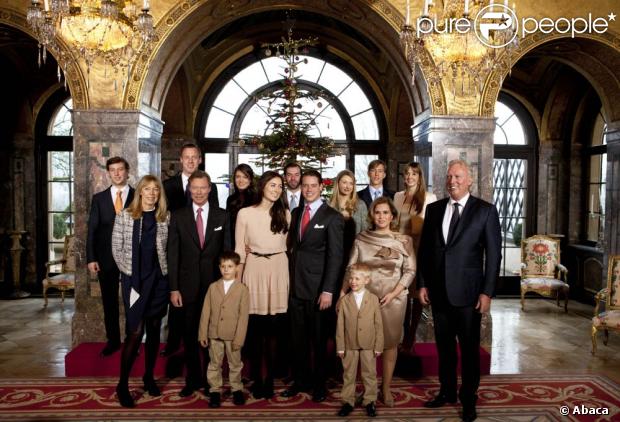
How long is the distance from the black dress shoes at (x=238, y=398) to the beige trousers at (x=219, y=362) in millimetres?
41

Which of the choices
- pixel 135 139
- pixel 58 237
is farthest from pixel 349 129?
pixel 58 237

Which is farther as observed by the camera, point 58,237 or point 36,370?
point 58,237

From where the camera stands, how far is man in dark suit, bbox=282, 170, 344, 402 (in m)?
3.62

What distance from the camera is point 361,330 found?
3463mm

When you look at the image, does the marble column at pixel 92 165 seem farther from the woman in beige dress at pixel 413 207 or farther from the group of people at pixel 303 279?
the woman in beige dress at pixel 413 207

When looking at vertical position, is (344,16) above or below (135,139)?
above

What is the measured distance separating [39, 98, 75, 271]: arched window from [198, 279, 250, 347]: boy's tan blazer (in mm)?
5863

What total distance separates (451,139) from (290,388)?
122 inches

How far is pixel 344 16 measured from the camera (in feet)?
19.1

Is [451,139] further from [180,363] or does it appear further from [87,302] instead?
[87,302]

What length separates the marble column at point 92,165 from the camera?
17.5ft

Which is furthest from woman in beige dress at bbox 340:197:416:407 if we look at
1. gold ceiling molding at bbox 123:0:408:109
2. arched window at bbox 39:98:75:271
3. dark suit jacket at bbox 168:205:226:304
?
arched window at bbox 39:98:75:271

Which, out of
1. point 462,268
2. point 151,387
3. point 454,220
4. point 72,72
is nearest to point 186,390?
point 151,387

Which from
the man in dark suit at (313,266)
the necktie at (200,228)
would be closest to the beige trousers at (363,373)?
the man in dark suit at (313,266)
